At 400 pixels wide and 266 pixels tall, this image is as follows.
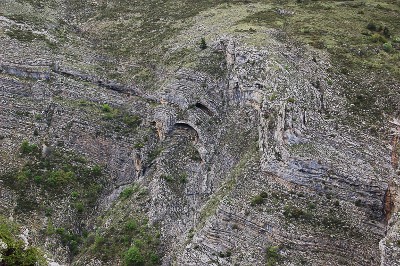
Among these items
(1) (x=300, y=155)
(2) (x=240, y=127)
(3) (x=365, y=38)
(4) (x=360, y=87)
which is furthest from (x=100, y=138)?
(3) (x=365, y=38)

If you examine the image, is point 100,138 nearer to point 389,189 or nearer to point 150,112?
point 150,112

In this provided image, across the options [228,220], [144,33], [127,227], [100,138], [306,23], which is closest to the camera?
[228,220]

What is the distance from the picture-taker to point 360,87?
60.0 m

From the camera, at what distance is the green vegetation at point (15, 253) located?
1832 inches

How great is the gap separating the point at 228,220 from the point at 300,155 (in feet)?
34.7

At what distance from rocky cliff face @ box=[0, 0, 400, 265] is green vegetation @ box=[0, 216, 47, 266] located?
22.0 feet

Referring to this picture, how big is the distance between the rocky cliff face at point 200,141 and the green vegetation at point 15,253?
6.70 metres

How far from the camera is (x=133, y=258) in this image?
5494 centimetres

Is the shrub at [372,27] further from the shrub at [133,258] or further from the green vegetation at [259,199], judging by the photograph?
the shrub at [133,258]

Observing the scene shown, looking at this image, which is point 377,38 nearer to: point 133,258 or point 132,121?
point 132,121

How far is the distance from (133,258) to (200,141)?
62.8ft

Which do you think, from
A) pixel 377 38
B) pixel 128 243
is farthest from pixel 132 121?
pixel 377 38

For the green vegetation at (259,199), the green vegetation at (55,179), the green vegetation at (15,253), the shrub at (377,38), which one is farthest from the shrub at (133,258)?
the shrub at (377,38)

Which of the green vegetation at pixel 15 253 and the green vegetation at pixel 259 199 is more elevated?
the green vegetation at pixel 259 199
